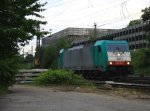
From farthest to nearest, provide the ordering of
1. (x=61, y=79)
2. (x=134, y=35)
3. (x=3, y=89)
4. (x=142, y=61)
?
(x=134, y=35) < (x=142, y=61) < (x=61, y=79) < (x=3, y=89)

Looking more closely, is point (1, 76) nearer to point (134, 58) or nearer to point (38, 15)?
point (38, 15)

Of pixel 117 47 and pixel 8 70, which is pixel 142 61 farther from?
pixel 8 70

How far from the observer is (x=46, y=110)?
14000 mm

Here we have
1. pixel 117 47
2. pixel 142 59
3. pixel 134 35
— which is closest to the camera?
pixel 117 47

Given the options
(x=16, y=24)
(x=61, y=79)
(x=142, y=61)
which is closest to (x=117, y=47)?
(x=61, y=79)

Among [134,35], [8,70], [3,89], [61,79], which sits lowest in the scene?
[3,89]

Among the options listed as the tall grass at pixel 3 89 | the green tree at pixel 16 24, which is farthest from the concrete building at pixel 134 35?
the green tree at pixel 16 24

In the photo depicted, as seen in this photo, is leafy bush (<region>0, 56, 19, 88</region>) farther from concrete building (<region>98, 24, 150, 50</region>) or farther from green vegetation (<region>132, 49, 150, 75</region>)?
concrete building (<region>98, 24, 150, 50</region>)

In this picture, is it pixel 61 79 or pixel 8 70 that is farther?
pixel 61 79

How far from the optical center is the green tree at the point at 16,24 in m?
18.1

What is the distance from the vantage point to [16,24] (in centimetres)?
1912

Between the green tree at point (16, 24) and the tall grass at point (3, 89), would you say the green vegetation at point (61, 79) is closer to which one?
the tall grass at point (3, 89)

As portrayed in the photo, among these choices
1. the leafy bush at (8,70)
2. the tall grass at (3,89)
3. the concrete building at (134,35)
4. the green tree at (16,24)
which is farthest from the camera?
the concrete building at (134,35)

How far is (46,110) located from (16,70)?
10824 mm
